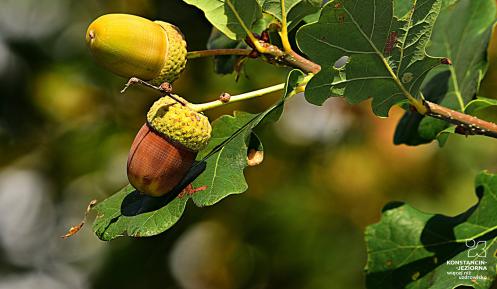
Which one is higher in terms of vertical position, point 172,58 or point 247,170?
point 172,58

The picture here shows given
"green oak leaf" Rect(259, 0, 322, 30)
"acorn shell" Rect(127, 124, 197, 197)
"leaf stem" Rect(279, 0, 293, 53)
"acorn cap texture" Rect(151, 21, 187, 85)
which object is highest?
"green oak leaf" Rect(259, 0, 322, 30)

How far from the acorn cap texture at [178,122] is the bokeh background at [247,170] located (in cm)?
131

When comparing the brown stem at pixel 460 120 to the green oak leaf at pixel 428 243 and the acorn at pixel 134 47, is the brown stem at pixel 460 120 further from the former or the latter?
the acorn at pixel 134 47

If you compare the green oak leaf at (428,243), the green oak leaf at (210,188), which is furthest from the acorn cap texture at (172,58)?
the green oak leaf at (428,243)

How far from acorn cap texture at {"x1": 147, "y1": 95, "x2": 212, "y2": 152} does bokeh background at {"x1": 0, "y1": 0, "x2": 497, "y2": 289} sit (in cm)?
131

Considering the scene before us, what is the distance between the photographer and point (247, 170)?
8.01ft

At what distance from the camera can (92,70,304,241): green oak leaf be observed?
1.06m

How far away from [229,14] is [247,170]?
135 centimetres

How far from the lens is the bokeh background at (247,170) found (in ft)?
7.80

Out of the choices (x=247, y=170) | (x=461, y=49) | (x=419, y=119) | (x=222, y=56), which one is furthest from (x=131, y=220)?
(x=247, y=170)

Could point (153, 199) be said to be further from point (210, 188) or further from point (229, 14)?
point (229, 14)

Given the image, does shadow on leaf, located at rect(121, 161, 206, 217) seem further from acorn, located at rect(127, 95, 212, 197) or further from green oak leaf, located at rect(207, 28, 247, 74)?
green oak leaf, located at rect(207, 28, 247, 74)

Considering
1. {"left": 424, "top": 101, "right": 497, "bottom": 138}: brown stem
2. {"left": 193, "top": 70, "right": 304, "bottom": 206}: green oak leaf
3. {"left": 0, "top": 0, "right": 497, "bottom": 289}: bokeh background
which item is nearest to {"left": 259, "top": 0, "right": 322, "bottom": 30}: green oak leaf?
Result: {"left": 193, "top": 70, "right": 304, "bottom": 206}: green oak leaf

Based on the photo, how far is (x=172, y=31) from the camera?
1098mm
